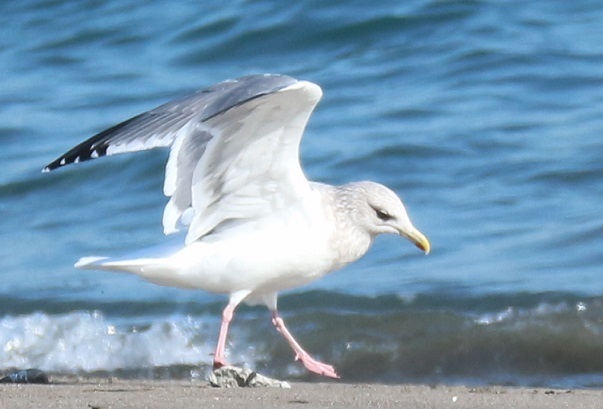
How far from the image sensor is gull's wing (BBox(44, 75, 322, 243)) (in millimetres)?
5203

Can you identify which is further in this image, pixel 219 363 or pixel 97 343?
pixel 97 343

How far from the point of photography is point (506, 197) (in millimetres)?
7977

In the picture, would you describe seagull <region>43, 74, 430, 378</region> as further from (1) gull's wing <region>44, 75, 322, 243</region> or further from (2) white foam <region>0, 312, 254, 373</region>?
(2) white foam <region>0, 312, 254, 373</region>

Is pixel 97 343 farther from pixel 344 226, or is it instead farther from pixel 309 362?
pixel 344 226

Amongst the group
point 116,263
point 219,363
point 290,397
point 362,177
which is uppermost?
point 116,263

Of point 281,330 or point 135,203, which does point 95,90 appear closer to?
point 135,203

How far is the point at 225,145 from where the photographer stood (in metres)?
5.44

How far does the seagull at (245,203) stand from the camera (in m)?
5.30

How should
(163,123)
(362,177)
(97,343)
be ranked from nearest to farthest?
1. (163,123)
2. (97,343)
3. (362,177)

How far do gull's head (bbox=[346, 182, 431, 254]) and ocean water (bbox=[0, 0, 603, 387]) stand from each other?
656 millimetres

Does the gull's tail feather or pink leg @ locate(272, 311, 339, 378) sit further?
pink leg @ locate(272, 311, 339, 378)

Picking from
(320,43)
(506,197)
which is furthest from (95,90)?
(506,197)

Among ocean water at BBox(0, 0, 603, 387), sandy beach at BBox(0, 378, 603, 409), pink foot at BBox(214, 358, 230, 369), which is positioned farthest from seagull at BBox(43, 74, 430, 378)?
ocean water at BBox(0, 0, 603, 387)

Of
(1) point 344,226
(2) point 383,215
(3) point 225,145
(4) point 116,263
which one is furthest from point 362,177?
(4) point 116,263
